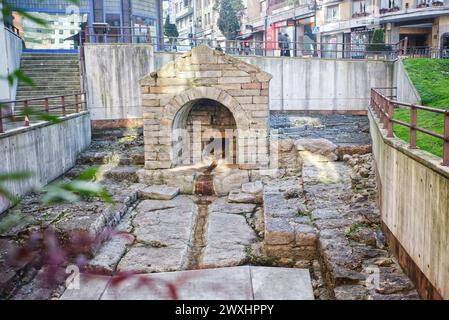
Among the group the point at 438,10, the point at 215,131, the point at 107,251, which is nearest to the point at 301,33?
the point at 438,10

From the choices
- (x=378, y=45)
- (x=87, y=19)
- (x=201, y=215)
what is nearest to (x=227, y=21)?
(x=87, y=19)

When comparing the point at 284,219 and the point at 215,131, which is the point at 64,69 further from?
the point at 284,219

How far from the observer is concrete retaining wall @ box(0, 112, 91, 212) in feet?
33.3

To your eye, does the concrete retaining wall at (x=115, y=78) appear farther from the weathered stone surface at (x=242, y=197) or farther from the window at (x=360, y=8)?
the window at (x=360, y=8)

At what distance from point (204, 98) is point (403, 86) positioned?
10595 millimetres

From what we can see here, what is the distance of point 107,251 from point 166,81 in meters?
5.95

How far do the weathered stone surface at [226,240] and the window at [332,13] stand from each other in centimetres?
3143

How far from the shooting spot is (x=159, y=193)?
12.4 metres

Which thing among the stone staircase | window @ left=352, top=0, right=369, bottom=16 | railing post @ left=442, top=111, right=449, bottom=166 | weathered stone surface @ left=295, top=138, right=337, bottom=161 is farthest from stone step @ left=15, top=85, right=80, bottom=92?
window @ left=352, top=0, right=369, bottom=16

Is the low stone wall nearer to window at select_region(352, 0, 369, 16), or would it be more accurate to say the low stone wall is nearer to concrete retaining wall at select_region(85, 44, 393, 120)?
concrete retaining wall at select_region(85, 44, 393, 120)

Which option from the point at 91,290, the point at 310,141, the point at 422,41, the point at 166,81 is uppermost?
the point at 422,41

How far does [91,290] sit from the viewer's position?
23.6 ft

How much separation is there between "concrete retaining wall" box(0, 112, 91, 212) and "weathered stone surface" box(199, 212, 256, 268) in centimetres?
335

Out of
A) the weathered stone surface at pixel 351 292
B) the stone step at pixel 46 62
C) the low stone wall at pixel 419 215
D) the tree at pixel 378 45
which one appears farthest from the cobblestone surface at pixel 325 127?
the stone step at pixel 46 62
